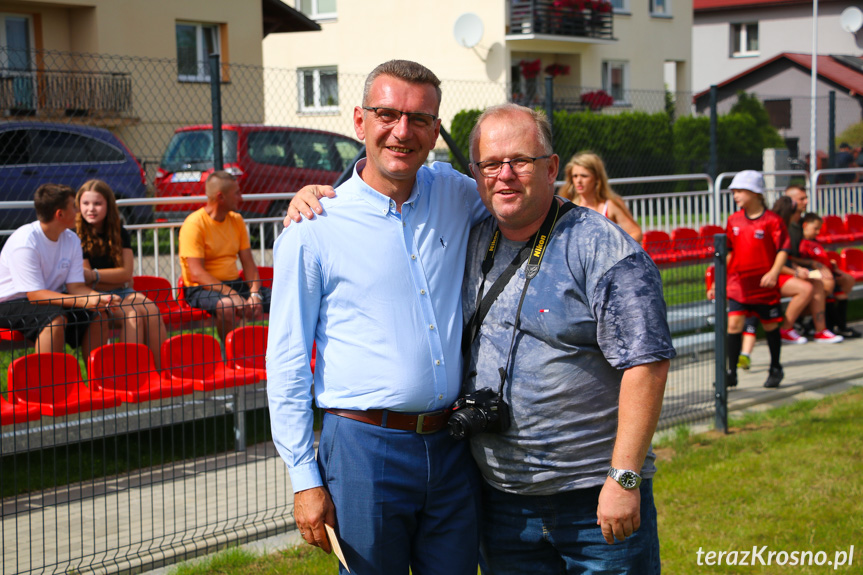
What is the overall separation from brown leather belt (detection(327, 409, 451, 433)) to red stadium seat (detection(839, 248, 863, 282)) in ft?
29.3

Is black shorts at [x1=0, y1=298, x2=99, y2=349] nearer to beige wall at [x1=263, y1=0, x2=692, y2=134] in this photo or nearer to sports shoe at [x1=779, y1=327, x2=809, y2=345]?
sports shoe at [x1=779, y1=327, x2=809, y2=345]

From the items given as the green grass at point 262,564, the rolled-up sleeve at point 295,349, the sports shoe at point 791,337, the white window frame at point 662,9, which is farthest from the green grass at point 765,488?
the white window frame at point 662,9

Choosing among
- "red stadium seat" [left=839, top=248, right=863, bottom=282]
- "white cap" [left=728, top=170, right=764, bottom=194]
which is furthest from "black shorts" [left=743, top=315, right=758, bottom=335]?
"red stadium seat" [left=839, top=248, right=863, bottom=282]

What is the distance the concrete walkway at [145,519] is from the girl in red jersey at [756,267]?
4115 mm

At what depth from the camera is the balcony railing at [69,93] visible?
1378cm

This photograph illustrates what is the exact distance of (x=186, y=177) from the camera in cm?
1039

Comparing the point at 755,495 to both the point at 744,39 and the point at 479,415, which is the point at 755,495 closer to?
the point at 479,415

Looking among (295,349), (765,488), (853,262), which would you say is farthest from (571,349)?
(853,262)

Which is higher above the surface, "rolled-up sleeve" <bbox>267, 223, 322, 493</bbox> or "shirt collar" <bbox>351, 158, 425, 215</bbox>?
"shirt collar" <bbox>351, 158, 425, 215</bbox>

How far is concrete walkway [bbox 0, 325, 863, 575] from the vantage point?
4332mm

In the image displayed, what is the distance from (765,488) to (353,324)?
3.39 m

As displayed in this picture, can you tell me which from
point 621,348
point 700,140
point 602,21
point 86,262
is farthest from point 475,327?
point 602,21

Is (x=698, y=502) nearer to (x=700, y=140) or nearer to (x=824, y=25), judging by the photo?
(x=700, y=140)

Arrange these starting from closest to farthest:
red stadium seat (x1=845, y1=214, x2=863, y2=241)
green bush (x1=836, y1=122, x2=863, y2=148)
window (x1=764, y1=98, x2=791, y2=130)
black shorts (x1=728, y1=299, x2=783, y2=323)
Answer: black shorts (x1=728, y1=299, x2=783, y2=323) → red stadium seat (x1=845, y1=214, x2=863, y2=241) → green bush (x1=836, y1=122, x2=863, y2=148) → window (x1=764, y1=98, x2=791, y2=130)
